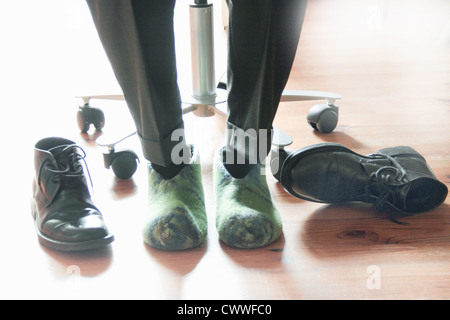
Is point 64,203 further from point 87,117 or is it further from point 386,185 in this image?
point 386,185

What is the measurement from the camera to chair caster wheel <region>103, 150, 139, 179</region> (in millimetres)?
1179

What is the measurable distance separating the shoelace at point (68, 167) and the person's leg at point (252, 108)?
267 millimetres

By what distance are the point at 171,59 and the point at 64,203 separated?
12.8 inches

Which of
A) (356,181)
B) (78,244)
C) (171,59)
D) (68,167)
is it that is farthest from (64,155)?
(356,181)

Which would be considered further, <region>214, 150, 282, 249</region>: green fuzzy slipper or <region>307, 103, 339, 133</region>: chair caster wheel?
<region>307, 103, 339, 133</region>: chair caster wheel

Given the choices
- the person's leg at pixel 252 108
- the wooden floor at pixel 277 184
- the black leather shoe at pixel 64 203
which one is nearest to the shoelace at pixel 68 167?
the black leather shoe at pixel 64 203

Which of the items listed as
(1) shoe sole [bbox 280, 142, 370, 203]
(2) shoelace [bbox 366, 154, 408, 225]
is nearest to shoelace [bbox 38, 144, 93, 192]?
(1) shoe sole [bbox 280, 142, 370, 203]

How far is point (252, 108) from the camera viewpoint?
936 mm

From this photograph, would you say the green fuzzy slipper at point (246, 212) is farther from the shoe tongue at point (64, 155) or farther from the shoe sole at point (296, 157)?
the shoe tongue at point (64, 155)

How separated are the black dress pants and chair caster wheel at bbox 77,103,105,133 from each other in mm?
454

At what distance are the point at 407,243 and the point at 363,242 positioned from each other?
8 cm

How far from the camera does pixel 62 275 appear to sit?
2.95 ft

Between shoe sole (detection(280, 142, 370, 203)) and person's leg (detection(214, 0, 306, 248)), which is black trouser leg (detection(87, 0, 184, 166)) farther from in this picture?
shoe sole (detection(280, 142, 370, 203))

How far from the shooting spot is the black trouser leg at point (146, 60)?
2.69 ft
